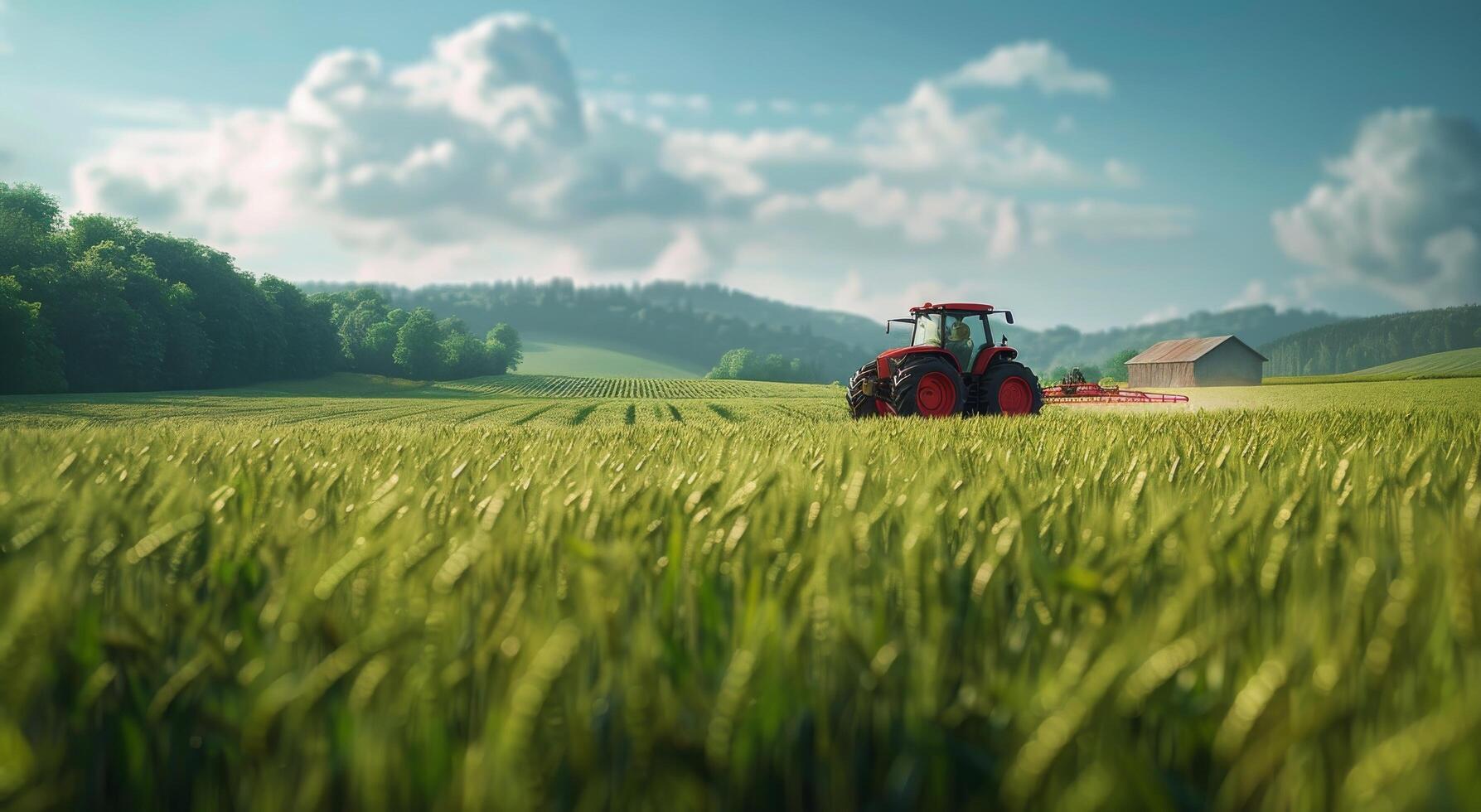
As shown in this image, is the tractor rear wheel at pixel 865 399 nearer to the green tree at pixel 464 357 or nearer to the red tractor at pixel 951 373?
the red tractor at pixel 951 373

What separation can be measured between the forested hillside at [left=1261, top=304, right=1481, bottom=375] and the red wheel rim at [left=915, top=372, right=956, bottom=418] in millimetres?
202553

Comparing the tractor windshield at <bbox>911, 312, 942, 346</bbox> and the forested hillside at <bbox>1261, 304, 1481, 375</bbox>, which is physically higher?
the forested hillside at <bbox>1261, 304, 1481, 375</bbox>

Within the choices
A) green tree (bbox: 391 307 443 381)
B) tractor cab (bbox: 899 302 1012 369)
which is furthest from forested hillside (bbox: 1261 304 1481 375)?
tractor cab (bbox: 899 302 1012 369)

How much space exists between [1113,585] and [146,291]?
226 feet

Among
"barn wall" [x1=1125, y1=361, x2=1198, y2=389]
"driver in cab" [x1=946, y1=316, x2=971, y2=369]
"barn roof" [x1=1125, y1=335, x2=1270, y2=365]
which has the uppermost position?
"barn roof" [x1=1125, y1=335, x2=1270, y2=365]

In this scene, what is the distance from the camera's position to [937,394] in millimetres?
12133

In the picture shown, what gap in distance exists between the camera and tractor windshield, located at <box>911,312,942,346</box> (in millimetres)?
13641

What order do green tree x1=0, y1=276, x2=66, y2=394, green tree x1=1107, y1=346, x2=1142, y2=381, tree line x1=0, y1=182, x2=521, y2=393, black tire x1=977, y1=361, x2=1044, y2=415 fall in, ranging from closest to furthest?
black tire x1=977, y1=361, x2=1044, y2=415
green tree x1=0, y1=276, x2=66, y2=394
tree line x1=0, y1=182, x2=521, y2=393
green tree x1=1107, y1=346, x2=1142, y2=381

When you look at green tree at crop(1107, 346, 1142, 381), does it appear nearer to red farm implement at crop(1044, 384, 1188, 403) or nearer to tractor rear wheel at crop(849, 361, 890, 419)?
red farm implement at crop(1044, 384, 1188, 403)

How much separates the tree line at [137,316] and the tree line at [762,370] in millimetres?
60215

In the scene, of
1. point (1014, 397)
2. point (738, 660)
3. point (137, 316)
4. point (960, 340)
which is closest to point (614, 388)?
point (137, 316)

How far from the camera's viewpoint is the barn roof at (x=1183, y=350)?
240ft

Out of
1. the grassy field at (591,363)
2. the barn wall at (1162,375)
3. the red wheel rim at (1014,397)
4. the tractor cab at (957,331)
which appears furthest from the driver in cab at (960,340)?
the grassy field at (591,363)

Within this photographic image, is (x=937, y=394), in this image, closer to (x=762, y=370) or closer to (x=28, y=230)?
(x=28, y=230)
